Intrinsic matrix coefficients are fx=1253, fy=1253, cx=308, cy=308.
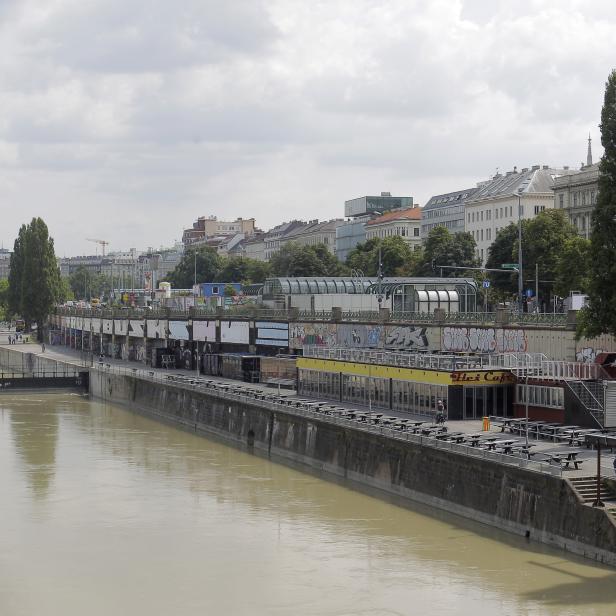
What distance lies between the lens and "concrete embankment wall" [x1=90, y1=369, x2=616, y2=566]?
141 ft

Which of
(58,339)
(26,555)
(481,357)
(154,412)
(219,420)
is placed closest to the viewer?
(26,555)

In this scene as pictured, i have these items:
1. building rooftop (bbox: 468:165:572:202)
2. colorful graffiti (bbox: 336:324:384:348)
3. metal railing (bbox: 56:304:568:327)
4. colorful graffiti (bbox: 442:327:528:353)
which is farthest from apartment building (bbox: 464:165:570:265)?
colorful graffiti (bbox: 442:327:528:353)

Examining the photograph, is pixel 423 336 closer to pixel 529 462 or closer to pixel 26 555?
pixel 529 462

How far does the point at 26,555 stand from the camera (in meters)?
45.0

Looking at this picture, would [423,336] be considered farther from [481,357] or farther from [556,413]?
[556,413]

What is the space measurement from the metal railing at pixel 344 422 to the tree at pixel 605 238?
945 cm

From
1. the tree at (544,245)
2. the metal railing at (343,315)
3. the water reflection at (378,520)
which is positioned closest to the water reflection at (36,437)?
the water reflection at (378,520)

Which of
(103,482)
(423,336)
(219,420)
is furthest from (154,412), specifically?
(103,482)

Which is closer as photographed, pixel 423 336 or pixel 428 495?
pixel 428 495

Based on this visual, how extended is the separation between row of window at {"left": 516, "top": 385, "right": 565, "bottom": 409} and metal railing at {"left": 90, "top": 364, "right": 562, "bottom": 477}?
6712 millimetres

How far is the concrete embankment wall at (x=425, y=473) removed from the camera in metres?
43.1

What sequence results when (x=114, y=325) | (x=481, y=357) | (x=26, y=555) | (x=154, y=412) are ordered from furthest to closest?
(x=114, y=325), (x=154, y=412), (x=481, y=357), (x=26, y=555)

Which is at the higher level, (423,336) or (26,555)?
(423,336)

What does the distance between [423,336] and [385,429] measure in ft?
83.7
